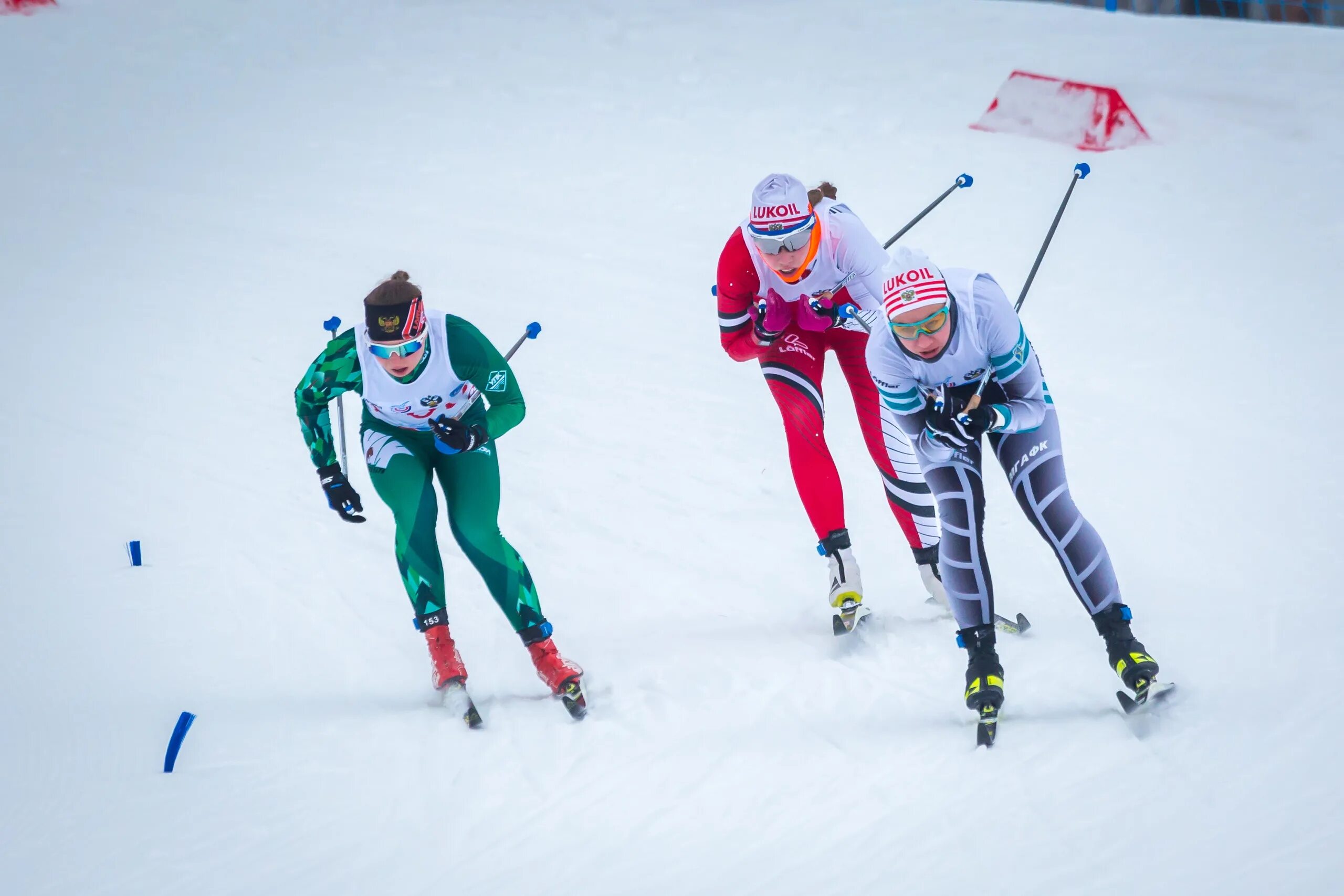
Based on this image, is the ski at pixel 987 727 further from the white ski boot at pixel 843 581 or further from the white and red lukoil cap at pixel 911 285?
the white and red lukoil cap at pixel 911 285

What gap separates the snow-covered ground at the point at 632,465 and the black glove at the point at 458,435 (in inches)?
36.3

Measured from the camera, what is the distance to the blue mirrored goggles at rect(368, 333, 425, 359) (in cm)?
375

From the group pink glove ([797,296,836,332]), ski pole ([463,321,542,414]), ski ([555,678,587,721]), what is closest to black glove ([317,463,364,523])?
ski pole ([463,321,542,414])

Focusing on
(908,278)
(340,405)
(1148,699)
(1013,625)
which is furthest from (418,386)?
(1148,699)

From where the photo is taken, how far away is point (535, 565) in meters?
5.12

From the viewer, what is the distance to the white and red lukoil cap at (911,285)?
339 centimetres

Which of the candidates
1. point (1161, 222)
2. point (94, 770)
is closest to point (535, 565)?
point (94, 770)

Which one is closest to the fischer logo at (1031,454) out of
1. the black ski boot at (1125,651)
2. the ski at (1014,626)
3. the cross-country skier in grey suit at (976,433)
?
the cross-country skier in grey suit at (976,433)

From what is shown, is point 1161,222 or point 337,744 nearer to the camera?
point 337,744

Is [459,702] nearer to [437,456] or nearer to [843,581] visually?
[437,456]

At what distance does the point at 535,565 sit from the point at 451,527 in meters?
1.24

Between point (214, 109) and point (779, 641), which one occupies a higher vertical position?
point (214, 109)

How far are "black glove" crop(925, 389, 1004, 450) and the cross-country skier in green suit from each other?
4.44ft

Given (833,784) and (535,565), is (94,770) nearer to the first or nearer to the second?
(535,565)
